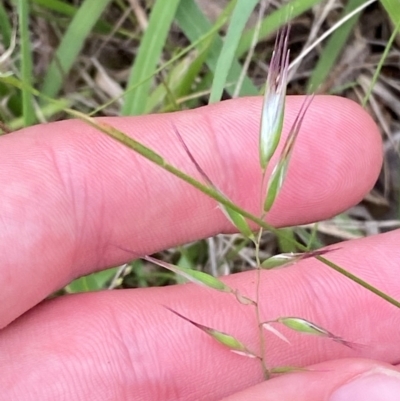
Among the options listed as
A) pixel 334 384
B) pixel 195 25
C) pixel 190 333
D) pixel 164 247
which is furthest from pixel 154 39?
pixel 334 384

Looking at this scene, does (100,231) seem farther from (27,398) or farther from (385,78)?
(385,78)

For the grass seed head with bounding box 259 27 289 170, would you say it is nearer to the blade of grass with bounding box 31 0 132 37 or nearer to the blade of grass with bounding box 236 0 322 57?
the blade of grass with bounding box 236 0 322 57

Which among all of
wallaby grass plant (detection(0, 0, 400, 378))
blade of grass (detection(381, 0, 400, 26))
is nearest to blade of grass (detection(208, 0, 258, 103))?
wallaby grass plant (detection(0, 0, 400, 378))

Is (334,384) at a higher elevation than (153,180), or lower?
lower

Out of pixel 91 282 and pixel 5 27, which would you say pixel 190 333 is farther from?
pixel 5 27

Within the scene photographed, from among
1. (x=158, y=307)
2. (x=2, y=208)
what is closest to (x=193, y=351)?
(x=158, y=307)

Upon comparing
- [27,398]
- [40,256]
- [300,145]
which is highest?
[300,145]
